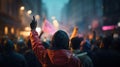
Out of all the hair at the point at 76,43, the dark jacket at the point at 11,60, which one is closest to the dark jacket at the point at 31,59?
the dark jacket at the point at 11,60

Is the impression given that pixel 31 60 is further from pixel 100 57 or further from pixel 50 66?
pixel 50 66

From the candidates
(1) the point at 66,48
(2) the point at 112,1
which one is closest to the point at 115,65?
(1) the point at 66,48

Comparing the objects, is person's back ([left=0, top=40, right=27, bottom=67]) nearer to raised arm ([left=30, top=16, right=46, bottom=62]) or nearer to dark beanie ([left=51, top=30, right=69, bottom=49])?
raised arm ([left=30, top=16, right=46, bottom=62])

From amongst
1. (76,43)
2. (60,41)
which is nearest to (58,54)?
(60,41)

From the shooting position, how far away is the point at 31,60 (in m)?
7.91

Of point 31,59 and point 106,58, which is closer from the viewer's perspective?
point 106,58

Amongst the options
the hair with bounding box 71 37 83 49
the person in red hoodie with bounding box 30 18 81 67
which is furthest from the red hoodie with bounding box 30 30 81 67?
the hair with bounding box 71 37 83 49

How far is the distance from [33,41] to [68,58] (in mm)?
567

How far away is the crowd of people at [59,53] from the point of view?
4441mm

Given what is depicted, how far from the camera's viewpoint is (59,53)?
441cm

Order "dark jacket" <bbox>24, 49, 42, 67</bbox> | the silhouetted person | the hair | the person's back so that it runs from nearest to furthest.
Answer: the hair → the person's back → the silhouetted person → "dark jacket" <bbox>24, 49, 42, 67</bbox>

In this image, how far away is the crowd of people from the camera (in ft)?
14.6

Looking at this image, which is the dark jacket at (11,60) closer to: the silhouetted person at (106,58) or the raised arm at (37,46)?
the silhouetted person at (106,58)

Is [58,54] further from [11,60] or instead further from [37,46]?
[11,60]
